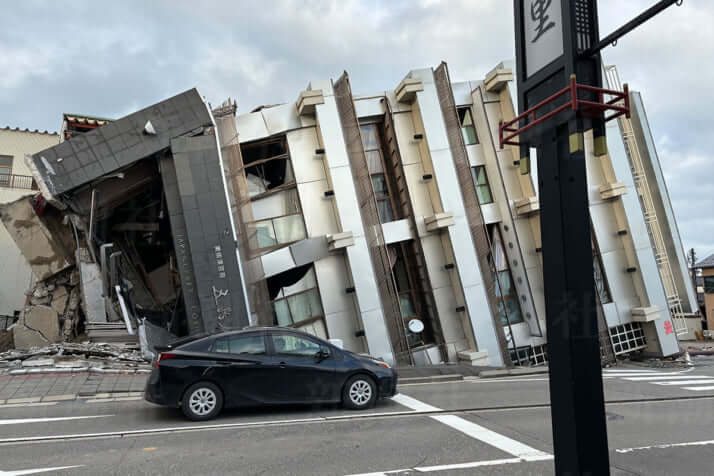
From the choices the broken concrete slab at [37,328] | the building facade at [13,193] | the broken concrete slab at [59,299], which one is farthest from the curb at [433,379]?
the building facade at [13,193]

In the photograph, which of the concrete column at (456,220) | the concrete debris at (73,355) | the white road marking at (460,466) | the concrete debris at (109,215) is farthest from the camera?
the concrete column at (456,220)

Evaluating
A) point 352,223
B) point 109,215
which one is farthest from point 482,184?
point 109,215

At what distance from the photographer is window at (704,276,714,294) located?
51.9m

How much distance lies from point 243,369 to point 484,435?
3.88 metres

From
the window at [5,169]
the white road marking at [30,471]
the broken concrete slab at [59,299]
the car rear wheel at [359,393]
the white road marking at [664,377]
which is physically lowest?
the white road marking at [664,377]

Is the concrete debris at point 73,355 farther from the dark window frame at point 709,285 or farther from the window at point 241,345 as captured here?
the dark window frame at point 709,285

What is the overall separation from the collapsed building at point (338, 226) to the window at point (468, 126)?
0.06m

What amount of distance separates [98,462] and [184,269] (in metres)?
10.2

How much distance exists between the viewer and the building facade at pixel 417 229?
17.7 meters

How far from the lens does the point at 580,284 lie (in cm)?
351

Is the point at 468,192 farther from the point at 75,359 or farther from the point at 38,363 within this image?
the point at 38,363

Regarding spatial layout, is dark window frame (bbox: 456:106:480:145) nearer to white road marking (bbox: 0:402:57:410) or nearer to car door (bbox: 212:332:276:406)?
car door (bbox: 212:332:276:406)

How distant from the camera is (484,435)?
7.25 m

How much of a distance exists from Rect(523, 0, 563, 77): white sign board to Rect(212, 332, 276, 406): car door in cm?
631
